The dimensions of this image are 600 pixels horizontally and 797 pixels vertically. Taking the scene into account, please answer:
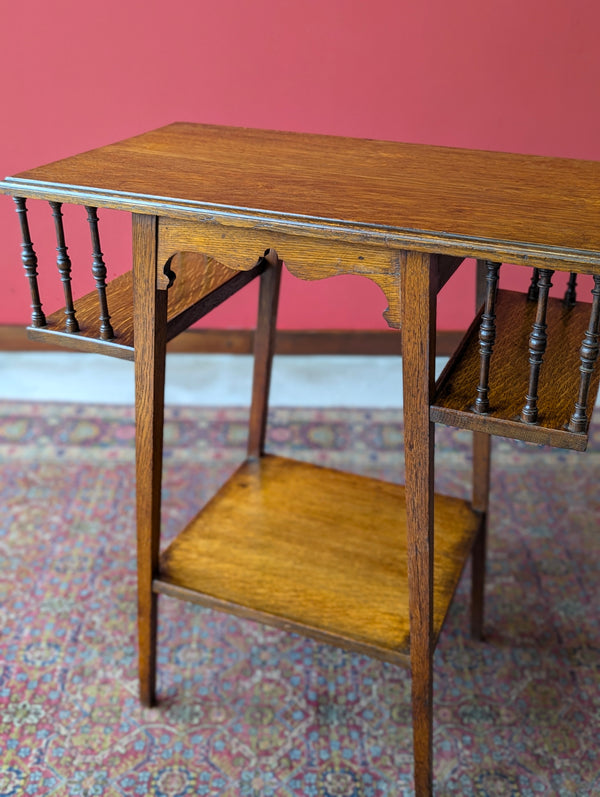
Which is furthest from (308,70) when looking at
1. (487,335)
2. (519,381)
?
(487,335)

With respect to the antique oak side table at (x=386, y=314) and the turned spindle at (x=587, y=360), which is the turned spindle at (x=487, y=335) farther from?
the turned spindle at (x=587, y=360)

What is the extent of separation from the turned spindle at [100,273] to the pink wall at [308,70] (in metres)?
2.02

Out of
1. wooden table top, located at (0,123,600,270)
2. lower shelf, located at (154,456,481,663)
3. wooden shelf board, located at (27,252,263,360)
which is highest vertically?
wooden table top, located at (0,123,600,270)

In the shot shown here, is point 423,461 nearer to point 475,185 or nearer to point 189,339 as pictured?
point 475,185

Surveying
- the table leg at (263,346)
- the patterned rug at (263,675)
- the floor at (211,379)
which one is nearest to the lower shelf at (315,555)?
the table leg at (263,346)

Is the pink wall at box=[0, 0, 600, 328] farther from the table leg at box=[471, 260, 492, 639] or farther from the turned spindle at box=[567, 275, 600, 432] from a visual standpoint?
the turned spindle at box=[567, 275, 600, 432]

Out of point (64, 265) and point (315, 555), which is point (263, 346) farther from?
point (64, 265)

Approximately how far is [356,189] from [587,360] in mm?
546

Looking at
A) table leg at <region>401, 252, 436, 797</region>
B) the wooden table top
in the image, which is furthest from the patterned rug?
the wooden table top

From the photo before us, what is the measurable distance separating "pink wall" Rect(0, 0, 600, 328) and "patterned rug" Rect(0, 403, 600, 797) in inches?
55.5

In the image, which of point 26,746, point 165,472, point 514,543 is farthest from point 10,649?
point 514,543

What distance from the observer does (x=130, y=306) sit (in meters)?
1.82

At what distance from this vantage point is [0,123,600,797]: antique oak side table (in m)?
1.39

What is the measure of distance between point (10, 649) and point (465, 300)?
2.38 meters
